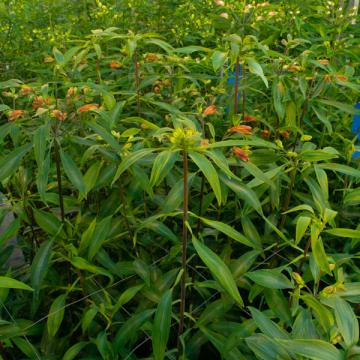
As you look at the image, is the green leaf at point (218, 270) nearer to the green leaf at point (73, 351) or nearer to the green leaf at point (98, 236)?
the green leaf at point (98, 236)

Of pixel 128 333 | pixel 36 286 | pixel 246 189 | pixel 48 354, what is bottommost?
pixel 48 354

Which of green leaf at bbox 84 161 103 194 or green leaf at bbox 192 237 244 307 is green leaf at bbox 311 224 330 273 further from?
green leaf at bbox 84 161 103 194

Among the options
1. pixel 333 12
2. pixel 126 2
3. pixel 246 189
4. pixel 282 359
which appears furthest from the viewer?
pixel 126 2

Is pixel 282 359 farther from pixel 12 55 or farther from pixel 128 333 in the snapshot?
pixel 12 55

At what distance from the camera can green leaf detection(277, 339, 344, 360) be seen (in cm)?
70

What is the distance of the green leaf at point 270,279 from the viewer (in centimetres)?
93

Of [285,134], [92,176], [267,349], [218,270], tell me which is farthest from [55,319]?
[285,134]

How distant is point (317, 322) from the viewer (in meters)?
0.91

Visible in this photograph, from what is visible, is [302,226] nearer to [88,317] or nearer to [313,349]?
[313,349]

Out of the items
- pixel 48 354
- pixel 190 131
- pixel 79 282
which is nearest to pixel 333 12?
pixel 190 131

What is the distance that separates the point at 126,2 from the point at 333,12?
117 centimetres

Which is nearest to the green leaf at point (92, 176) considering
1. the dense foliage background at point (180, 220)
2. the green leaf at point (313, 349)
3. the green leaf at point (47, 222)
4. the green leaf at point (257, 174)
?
the dense foliage background at point (180, 220)

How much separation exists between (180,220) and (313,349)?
733 mm

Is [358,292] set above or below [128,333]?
above
